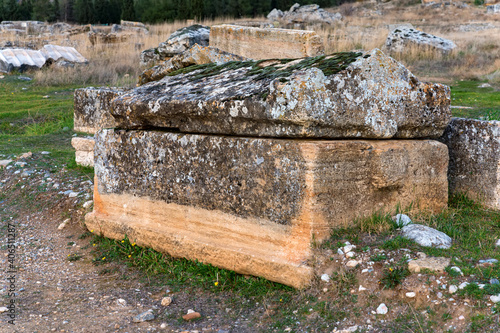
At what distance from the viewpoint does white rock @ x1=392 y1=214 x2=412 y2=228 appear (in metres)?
3.56

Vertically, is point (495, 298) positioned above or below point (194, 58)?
below

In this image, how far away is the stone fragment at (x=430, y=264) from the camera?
9.77ft

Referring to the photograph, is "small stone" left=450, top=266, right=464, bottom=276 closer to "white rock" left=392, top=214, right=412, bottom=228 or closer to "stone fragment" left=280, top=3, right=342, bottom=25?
"white rock" left=392, top=214, right=412, bottom=228

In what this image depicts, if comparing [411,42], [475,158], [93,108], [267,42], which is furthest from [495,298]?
[411,42]

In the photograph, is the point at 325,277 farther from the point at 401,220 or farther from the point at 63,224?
the point at 63,224

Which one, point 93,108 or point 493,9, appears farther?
point 493,9

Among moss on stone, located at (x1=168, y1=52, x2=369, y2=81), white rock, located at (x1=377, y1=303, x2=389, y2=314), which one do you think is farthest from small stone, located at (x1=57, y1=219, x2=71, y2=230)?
white rock, located at (x1=377, y1=303, x2=389, y2=314)

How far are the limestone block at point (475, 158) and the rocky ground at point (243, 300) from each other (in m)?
1.56

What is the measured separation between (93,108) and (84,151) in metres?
0.74

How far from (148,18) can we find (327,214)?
Result: 37.6m

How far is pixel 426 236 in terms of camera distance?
3354mm

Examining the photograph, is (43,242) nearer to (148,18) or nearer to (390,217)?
(390,217)

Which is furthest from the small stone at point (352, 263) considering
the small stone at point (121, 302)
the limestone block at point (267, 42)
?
the limestone block at point (267, 42)

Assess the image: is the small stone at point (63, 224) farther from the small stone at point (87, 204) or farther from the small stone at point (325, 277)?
the small stone at point (325, 277)
